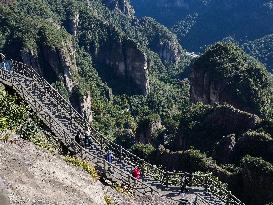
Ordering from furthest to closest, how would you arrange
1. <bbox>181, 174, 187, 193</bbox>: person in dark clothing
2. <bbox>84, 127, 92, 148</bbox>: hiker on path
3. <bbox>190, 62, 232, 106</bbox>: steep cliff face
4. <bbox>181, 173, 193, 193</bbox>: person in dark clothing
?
<bbox>190, 62, 232, 106</bbox>: steep cliff face → <bbox>181, 173, 193, 193</bbox>: person in dark clothing → <bbox>181, 174, 187, 193</bbox>: person in dark clothing → <bbox>84, 127, 92, 148</bbox>: hiker on path

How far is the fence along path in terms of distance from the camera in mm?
27922

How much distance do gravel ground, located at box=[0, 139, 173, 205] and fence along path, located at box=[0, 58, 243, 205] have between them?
3.56 meters

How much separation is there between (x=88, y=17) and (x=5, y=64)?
125 metres

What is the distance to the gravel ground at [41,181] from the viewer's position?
18438mm

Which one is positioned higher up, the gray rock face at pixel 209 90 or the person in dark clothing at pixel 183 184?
the gray rock face at pixel 209 90

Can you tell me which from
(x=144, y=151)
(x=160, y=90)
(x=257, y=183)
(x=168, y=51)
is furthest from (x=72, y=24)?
(x=257, y=183)

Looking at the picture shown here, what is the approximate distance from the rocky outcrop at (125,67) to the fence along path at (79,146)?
339ft

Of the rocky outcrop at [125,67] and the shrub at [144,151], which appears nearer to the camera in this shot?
the shrub at [144,151]

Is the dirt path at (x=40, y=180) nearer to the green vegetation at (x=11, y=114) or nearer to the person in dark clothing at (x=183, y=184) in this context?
the green vegetation at (x=11, y=114)

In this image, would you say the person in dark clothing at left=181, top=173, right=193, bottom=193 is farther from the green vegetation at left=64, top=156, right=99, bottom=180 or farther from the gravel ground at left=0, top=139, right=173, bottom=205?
the green vegetation at left=64, top=156, right=99, bottom=180

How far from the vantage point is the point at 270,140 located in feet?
169

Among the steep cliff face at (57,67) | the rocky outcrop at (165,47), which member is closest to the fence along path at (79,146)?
the steep cliff face at (57,67)

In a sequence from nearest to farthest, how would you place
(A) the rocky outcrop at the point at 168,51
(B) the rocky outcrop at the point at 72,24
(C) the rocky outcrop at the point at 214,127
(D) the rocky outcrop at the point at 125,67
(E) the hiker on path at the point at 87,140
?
(E) the hiker on path at the point at 87,140 → (C) the rocky outcrop at the point at 214,127 → (D) the rocky outcrop at the point at 125,67 → (B) the rocky outcrop at the point at 72,24 → (A) the rocky outcrop at the point at 168,51

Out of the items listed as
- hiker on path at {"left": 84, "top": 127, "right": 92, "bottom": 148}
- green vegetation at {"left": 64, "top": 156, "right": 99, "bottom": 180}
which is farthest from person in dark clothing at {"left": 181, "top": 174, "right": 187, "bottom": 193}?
green vegetation at {"left": 64, "top": 156, "right": 99, "bottom": 180}
